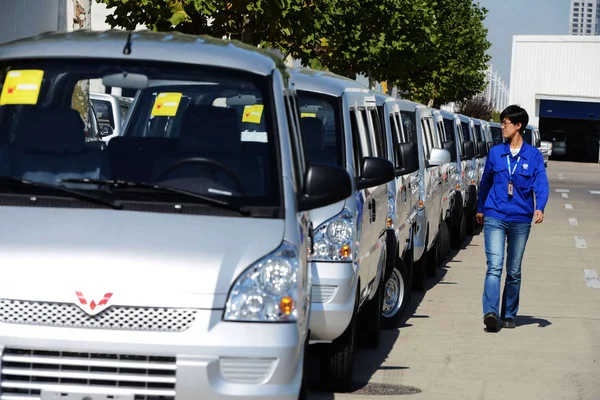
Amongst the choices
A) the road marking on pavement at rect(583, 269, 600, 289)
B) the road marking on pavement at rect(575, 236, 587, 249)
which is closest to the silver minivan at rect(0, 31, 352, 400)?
the road marking on pavement at rect(583, 269, 600, 289)

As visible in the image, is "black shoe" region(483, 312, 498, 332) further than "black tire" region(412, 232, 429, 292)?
No

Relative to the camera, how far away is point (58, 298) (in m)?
5.03

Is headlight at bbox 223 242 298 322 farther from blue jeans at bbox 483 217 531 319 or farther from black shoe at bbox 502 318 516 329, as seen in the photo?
black shoe at bbox 502 318 516 329

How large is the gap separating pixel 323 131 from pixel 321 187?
303 centimetres

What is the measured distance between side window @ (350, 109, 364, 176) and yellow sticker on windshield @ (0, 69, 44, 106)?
3.24m

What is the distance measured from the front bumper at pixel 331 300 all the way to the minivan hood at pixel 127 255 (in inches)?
94.7

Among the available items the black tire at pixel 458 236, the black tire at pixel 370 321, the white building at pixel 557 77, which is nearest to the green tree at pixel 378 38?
the black tire at pixel 458 236

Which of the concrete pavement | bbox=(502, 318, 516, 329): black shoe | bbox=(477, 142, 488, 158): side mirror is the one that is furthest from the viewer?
bbox=(477, 142, 488, 158): side mirror

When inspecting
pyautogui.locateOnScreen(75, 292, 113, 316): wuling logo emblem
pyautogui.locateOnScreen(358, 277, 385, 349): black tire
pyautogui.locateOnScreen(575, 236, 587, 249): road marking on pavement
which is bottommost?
pyautogui.locateOnScreen(575, 236, 587, 249): road marking on pavement

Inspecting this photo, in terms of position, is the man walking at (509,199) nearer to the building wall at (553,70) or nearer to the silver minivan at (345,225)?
the silver minivan at (345,225)

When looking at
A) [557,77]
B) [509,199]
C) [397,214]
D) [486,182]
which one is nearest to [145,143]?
[397,214]

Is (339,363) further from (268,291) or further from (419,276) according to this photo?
(419,276)

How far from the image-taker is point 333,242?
802 centimetres

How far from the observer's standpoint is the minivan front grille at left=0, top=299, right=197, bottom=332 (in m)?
5.02
